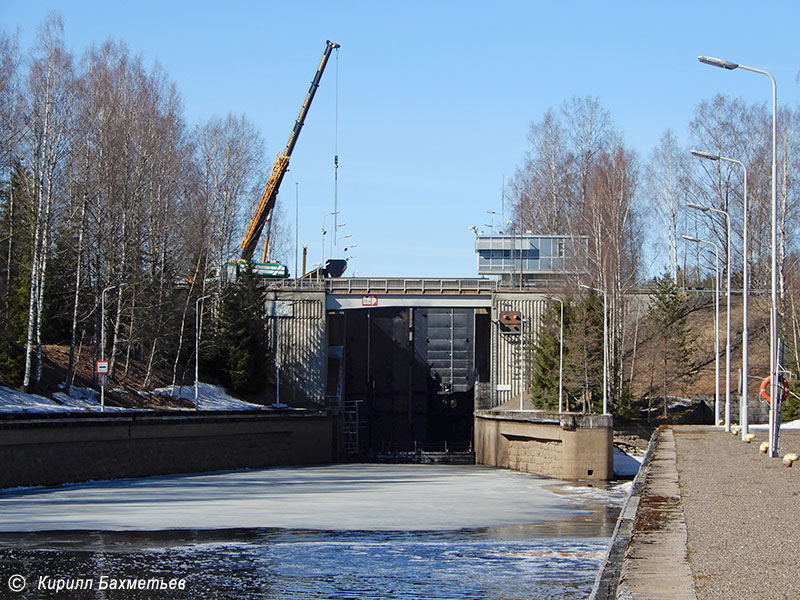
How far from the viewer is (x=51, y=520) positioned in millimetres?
20406

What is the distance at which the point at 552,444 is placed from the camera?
42781mm

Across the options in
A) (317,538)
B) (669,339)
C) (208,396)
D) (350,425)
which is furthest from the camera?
(350,425)

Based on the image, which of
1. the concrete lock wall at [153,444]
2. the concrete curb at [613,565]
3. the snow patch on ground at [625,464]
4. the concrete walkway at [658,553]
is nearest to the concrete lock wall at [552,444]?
the snow patch on ground at [625,464]

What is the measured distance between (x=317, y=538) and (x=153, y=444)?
64.6 feet

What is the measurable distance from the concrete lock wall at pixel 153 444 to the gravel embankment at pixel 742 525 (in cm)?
1818

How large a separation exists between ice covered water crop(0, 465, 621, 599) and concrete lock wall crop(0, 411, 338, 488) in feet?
4.09

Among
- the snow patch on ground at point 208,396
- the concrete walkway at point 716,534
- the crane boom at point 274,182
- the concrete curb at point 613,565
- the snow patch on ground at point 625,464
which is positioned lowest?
Answer: the snow patch on ground at point 625,464

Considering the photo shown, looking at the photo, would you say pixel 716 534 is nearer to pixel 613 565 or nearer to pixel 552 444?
pixel 613 565

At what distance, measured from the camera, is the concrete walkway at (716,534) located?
7.95m

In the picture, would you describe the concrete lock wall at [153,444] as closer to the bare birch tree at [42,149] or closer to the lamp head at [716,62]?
the bare birch tree at [42,149]

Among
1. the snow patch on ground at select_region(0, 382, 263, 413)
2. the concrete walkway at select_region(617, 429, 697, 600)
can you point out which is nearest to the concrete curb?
the concrete walkway at select_region(617, 429, 697, 600)

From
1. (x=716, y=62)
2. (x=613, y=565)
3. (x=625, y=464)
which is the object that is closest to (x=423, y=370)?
(x=625, y=464)

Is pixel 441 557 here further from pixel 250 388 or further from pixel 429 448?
pixel 429 448

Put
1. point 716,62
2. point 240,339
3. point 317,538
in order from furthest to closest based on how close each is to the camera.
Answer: point 240,339, point 716,62, point 317,538
